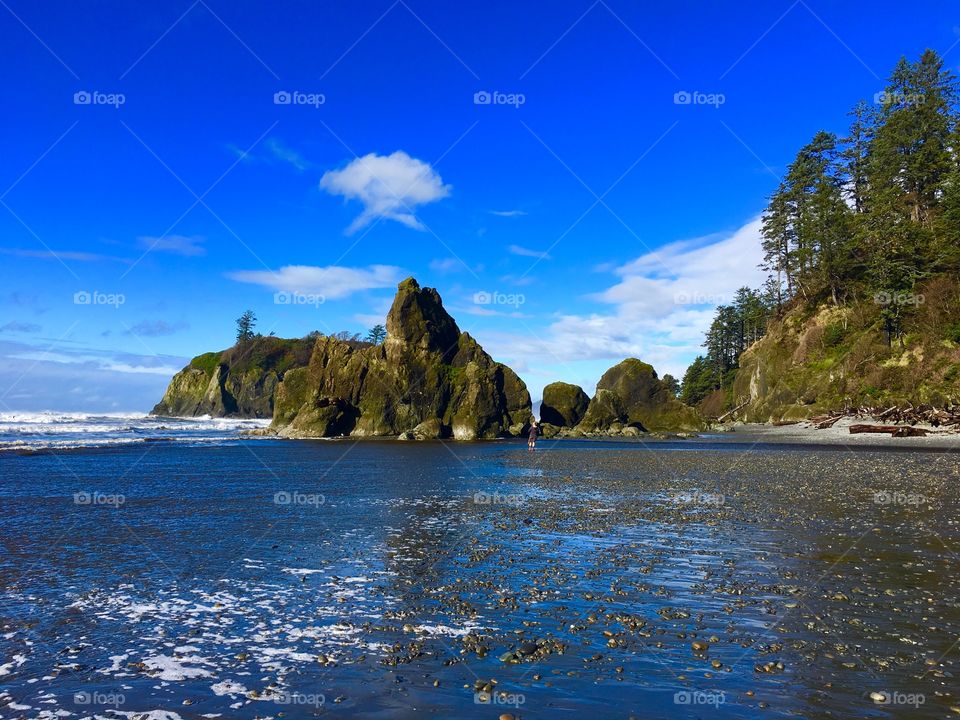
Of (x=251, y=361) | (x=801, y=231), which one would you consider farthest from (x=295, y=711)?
(x=251, y=361)

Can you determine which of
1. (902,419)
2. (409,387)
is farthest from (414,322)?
(902,419)

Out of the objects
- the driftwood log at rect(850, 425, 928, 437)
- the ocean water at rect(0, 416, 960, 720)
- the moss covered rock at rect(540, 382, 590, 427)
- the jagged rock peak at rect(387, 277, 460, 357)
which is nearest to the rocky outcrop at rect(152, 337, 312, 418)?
the jagged rock peak at rect(387, 277, 460, 357)

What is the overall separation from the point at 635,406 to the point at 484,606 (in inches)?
3626

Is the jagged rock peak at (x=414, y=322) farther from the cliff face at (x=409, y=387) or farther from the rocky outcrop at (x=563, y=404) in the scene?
the rocky outcrop at (x=563, y=404)

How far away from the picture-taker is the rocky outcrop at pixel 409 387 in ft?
267

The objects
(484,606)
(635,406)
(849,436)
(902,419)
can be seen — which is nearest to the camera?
(484,606)

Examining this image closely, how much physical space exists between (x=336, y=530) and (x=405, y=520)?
245 cm

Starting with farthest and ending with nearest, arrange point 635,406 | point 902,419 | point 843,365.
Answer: point 635,406, point 843,365, point 902,419

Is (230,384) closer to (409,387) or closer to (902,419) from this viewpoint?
(409,387)

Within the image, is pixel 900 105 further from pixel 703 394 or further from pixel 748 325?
pixel 703 394

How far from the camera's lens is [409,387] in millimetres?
83875

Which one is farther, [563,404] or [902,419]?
[563,404]

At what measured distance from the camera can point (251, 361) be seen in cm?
17988

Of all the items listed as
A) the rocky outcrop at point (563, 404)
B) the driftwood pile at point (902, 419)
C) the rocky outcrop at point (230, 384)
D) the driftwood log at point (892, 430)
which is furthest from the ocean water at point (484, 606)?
the rocky outcrop at point (230, 384)
